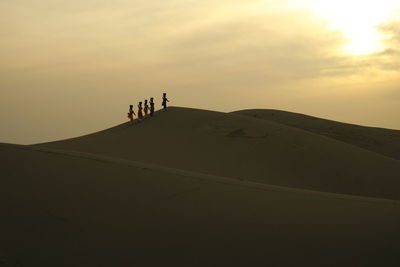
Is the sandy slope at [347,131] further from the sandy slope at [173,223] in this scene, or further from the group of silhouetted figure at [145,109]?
the sandy slope at [173,223]

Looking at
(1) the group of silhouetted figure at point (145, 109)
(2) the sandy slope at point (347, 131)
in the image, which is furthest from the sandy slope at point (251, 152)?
(2) the sandy slope at point (347, 131)

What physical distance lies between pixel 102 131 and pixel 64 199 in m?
15.6

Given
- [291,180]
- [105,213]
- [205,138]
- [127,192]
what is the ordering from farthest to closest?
[205,138], [291,180], [127,192], [105,213]

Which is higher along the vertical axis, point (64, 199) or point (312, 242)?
point (64, 199)

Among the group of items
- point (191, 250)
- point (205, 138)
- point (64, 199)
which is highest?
point (205, 138)

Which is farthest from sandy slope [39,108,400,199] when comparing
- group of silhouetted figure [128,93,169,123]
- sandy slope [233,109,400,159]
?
sandy slope [233,109,400,159]

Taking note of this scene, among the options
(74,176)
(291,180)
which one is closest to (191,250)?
(74,176)

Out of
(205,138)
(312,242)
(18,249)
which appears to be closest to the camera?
(18,249)

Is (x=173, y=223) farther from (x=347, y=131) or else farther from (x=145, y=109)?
(x=347, y=131)

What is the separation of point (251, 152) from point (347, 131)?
53.7 ft

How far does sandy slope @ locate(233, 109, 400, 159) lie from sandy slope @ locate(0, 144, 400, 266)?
22383 millimetres

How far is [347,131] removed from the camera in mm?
30656

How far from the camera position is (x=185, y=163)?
15.3 meters

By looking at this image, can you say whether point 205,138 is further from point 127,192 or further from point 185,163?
point 127,192
